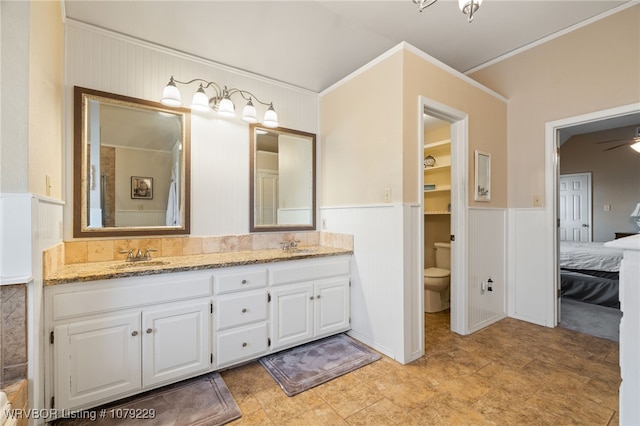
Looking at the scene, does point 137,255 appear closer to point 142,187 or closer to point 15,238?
point 142,187

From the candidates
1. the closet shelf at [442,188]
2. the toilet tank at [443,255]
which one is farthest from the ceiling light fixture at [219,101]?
the toilet tank at [443,255]

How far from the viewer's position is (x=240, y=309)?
2.03 meters

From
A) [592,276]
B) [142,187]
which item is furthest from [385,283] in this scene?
[592,276]

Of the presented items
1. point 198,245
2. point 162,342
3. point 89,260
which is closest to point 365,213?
point 198,245

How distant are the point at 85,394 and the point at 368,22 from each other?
3362 millimetres

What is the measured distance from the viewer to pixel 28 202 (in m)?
1.21

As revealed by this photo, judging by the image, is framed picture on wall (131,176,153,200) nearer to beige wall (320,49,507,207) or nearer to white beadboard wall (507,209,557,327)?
beige wall (320,49,507,207)

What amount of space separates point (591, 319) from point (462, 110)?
261 centimetres

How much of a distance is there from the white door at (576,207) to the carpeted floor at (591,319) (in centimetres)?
320

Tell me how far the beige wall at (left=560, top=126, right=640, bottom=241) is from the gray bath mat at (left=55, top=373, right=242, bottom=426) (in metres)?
7.04

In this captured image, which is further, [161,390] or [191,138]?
[191,138]

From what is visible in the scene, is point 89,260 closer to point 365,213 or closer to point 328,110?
point 365,213

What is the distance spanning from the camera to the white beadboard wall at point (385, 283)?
84.5 inches

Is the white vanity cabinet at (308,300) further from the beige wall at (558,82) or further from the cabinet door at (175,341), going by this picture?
the beige wall at (558,82)
